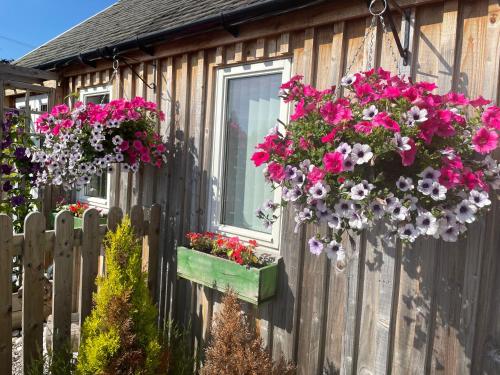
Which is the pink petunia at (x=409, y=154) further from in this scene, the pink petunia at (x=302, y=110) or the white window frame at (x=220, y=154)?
the white window frame at (x=220, y=154)

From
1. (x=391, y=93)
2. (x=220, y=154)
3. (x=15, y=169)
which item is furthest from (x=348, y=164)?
(x=15, y=169)

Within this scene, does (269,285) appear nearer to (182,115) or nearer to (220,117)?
(220,117)

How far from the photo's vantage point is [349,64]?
254 cm

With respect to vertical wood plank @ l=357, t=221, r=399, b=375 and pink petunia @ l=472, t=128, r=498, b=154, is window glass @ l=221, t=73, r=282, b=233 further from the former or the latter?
pink petunia @ l=472, t=128, r=498, b=154

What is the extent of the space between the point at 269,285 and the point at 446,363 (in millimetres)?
1152

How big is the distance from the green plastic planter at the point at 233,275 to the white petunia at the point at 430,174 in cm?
132

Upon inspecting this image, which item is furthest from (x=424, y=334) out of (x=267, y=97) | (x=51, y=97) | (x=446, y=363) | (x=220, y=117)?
(x=51, y=97)

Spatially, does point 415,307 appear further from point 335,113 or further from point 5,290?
point 5,290

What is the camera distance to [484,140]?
1675 millimetres

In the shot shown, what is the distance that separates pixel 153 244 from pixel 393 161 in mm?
2641

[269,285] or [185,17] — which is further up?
[185,17]

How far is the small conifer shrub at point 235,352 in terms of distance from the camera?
241 cm

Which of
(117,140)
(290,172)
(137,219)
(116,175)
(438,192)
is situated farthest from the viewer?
(116,175)

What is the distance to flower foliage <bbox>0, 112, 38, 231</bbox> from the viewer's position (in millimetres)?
4700
